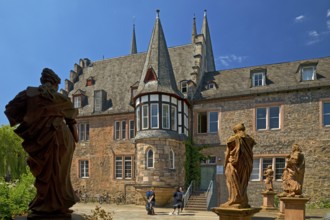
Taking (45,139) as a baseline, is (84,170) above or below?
below

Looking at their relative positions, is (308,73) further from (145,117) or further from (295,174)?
(295,174)

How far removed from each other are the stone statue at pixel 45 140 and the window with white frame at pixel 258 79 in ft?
78.7

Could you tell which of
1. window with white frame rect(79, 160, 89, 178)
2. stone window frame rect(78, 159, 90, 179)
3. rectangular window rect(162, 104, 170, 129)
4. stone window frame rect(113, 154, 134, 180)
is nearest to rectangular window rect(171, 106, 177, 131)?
rectangular window rect(162, 104, 170, 129)

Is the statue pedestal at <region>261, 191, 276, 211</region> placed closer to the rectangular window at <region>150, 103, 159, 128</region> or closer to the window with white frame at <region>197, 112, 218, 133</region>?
the window with white frame at <region>197, 112, 218, 133</region>

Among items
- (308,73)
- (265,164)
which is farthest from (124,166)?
(308,73)

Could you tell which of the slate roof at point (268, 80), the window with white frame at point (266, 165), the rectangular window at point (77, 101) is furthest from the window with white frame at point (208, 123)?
the rectangular window at point (77, 101)

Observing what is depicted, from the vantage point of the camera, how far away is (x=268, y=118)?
24.8m

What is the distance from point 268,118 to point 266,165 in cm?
347

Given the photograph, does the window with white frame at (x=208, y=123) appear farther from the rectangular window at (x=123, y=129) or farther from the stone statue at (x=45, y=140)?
the stone statue at (x=45, y=140)

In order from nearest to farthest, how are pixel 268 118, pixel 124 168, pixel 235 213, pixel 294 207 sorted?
1. pixel 235 213
2. pixel 294 207
3. pixel 268 118
4. pixel 124 168

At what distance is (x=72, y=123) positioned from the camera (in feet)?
13.6

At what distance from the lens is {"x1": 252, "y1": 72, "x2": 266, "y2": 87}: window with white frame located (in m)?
26.2

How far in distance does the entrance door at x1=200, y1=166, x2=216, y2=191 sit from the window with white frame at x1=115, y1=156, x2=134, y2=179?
244 inches

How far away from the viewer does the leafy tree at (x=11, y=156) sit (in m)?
31.5
